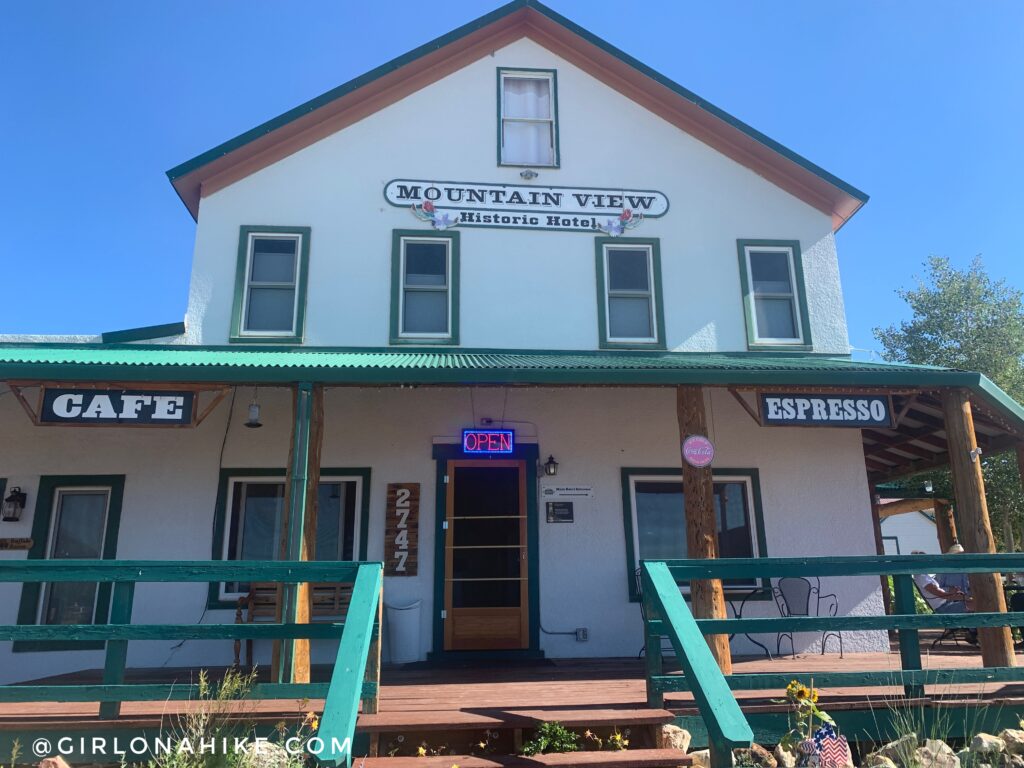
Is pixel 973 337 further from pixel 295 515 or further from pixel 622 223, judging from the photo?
pixel 295 515

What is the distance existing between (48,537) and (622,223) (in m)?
8.24

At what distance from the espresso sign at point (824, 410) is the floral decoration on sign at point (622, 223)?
3474mm

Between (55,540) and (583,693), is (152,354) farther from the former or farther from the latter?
(583,693)

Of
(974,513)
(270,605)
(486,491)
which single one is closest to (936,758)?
(974,513)

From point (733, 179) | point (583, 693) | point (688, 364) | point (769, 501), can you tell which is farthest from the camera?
point (733, 179)

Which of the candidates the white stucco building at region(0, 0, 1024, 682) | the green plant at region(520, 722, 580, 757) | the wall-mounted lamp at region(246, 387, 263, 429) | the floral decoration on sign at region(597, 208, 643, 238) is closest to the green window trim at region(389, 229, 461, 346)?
the white stucco building at region(0, 0, 1024, 682)

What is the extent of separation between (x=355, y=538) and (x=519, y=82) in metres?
6.95

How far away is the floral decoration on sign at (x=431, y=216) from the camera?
1026cm

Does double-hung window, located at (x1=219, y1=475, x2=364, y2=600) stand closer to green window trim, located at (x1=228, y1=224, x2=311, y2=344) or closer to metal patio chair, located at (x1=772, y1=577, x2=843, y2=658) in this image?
green window trim, located at (x1=228, y1=224, x2=311, y2=344)

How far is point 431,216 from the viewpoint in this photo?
10.3m

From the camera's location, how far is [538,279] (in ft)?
33.6

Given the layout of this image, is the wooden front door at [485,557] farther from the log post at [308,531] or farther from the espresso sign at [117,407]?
the espresso sign at [117,407]

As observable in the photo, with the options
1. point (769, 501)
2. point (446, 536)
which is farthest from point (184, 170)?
point (769, 501)

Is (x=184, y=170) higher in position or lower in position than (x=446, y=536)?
higher
